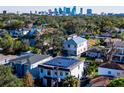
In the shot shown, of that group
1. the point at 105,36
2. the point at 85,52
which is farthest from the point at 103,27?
the point at 85,52

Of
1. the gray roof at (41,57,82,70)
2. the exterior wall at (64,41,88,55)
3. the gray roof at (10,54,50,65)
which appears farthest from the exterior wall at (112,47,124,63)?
the gray roof at (10,54,50,65)

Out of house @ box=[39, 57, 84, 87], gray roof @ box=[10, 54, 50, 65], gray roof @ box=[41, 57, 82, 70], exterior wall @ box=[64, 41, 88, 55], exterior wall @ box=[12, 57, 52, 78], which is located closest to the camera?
house @ box=[39, 57, 84, 87]

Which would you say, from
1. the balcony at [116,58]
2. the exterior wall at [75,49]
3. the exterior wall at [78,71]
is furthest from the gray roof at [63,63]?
the exterior wall at [75,49]

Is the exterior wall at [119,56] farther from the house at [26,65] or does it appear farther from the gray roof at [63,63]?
the house at [26,65]

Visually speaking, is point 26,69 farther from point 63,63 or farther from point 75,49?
Answer: point 75,49

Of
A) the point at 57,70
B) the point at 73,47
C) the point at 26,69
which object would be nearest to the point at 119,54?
the point at 73,47

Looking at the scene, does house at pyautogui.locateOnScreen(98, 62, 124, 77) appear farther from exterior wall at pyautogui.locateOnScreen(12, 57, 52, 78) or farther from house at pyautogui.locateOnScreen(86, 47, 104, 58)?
house at pyautogui.locateOnScreen(86, 47, 104, 58)

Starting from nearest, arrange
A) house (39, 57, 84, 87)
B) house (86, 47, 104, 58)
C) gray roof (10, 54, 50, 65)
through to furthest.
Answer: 1. house (39, 57, 84, 87)
2. gray roof (10, 54, 50, 65)
3. house (86, 47, 104, 58)

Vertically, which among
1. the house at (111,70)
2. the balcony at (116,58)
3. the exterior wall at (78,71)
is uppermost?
the house at (111,70)
